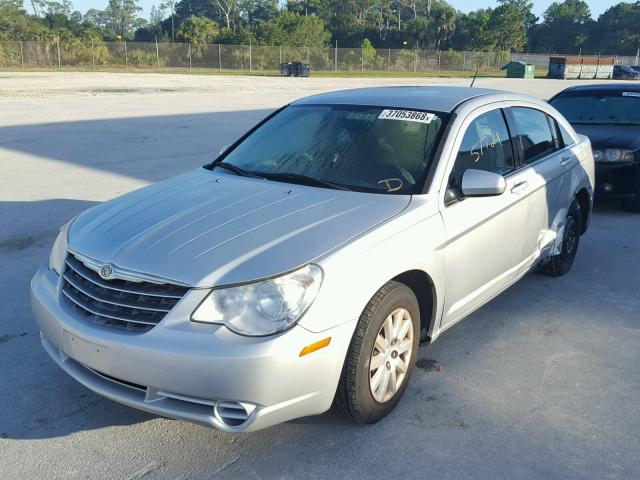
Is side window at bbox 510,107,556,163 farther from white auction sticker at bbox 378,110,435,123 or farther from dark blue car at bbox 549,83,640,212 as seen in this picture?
dark blue car at bbox 549,83,640,212

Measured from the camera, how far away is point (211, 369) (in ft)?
8.73

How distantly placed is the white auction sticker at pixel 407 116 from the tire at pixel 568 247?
188cm

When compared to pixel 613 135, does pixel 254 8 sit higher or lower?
higher

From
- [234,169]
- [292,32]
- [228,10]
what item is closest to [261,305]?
[234,169]

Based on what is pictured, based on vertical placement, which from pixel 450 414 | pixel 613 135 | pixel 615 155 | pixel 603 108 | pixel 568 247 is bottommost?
pixel 450 414

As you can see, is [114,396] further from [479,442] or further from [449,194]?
[449,194]

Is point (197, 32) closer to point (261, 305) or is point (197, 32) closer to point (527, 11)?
point (261, 305)

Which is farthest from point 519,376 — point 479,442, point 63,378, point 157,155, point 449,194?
point 157,155

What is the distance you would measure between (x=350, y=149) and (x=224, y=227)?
114cm

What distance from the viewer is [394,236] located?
3.21 metres

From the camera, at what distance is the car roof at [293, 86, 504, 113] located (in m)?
4.18

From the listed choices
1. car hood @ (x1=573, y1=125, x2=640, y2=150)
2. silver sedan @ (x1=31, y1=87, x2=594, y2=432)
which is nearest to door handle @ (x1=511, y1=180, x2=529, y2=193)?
silver sedan @ (x1=31, y1=87, x2=594, y2=432)

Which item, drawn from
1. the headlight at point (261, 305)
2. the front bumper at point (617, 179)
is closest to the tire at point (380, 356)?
the headlight at point (261, 305)

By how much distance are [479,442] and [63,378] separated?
2.32 metres
